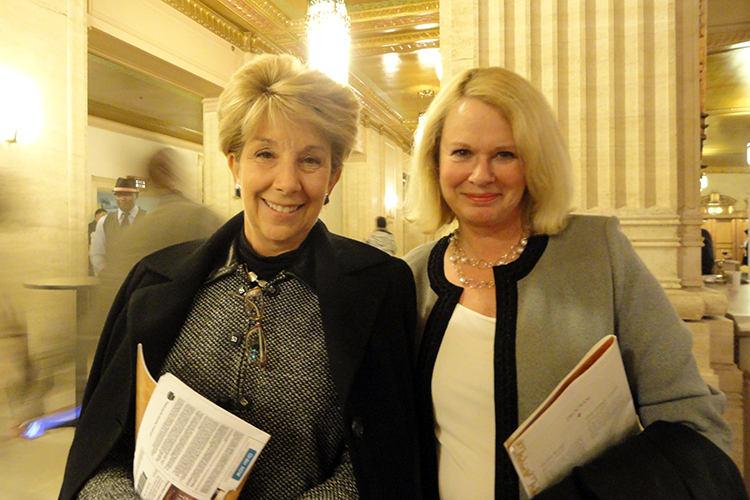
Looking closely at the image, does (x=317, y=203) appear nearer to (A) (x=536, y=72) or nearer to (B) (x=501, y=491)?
(B) (x=501, y=491)

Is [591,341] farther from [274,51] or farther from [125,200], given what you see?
[274,51]

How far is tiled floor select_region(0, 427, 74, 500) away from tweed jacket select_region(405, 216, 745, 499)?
2851mm

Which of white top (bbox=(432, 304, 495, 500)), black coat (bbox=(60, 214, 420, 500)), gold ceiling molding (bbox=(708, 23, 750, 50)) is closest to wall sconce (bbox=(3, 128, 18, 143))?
black coat (bbox=(60, 214, 420, 500))

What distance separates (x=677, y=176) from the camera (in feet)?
7.77

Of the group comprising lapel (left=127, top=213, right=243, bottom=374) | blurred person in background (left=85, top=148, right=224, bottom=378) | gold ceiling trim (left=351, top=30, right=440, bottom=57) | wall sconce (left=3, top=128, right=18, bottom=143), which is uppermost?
gold ceiling trim (left=351, top=30, right=440, bottom=57)

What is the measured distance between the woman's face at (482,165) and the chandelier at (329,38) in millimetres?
1657

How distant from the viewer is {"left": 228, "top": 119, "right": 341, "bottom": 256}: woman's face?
3.84 feet

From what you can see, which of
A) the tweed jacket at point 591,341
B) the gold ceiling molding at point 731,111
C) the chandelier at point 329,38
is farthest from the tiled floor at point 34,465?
the gold ceiling molding at point 731,111

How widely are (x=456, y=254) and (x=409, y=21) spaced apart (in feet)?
22.8

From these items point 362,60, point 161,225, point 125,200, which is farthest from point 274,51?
point 161,225

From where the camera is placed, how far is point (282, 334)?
3.83ft

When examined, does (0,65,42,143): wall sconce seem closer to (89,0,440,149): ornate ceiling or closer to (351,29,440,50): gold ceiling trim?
(89,0,440,149): ornate ceiling

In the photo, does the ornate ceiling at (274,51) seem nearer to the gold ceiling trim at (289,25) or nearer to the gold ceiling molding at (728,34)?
the gold ceiling trim at (289,25)

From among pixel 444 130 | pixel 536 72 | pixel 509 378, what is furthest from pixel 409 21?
pixel 509 378
